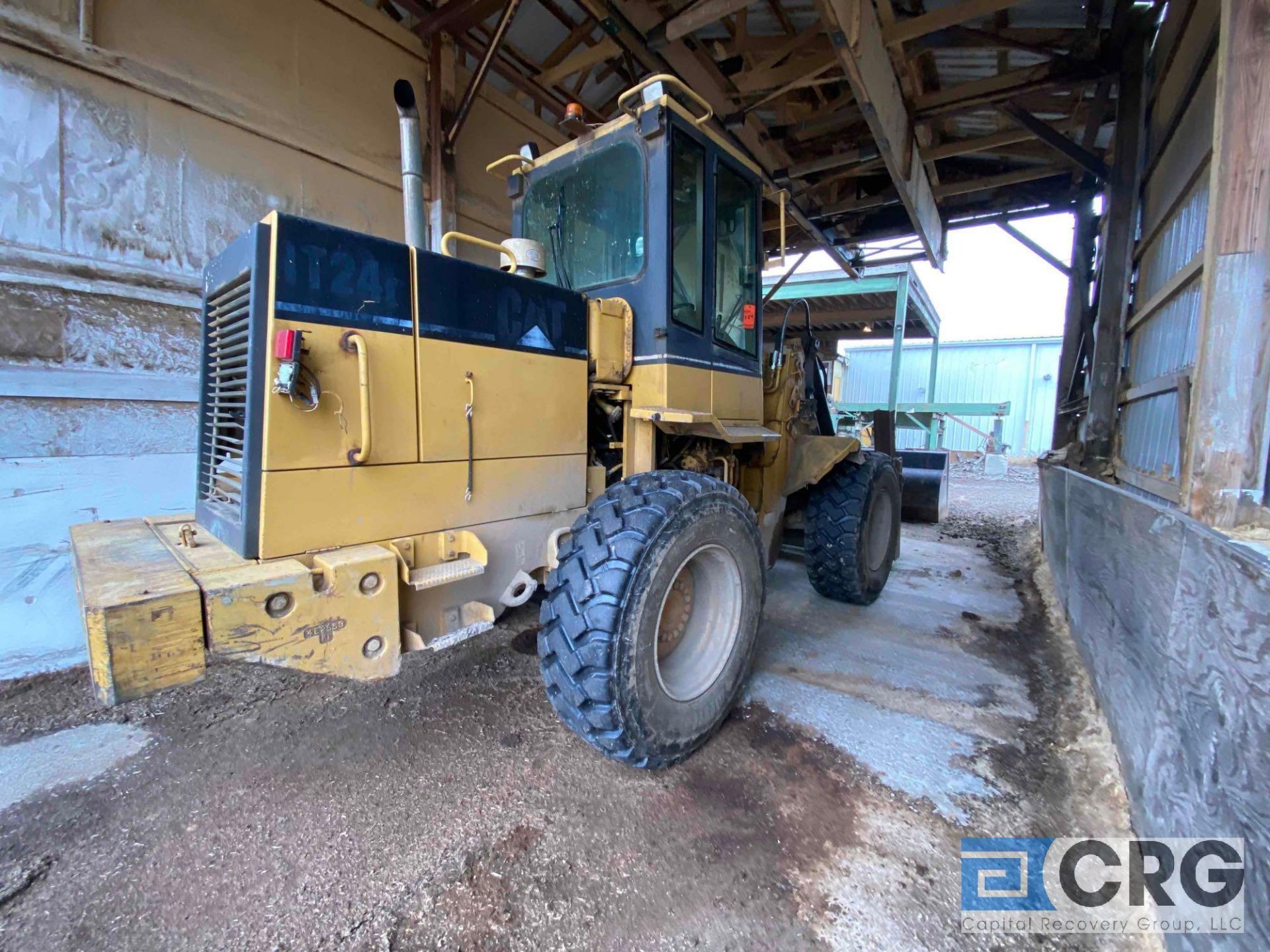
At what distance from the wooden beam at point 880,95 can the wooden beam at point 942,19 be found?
0.09m

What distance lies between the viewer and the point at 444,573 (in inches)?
74.8

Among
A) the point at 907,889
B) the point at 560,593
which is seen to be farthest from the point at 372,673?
the point at 907,889

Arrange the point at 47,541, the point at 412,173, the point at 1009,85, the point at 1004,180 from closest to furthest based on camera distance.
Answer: the point at 412,173 → the point at 47,541 → the point at 1009,85 → the point at 1004,180

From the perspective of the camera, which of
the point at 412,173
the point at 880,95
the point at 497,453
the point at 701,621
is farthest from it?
the point at 880,95

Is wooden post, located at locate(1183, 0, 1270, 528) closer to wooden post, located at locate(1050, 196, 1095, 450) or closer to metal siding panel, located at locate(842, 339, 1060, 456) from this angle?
wooden post, located at locate(1050, 196, 1095, 450)

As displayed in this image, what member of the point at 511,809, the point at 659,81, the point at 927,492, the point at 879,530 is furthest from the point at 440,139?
the point at 927,492

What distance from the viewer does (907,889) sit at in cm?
166

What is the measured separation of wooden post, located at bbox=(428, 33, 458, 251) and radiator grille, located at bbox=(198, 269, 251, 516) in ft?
9.69

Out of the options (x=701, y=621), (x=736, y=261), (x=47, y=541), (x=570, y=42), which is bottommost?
(x=701, y=621)

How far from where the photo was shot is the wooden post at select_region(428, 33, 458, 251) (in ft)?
14.8

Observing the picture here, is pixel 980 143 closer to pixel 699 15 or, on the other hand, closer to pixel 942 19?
pixel 942 19

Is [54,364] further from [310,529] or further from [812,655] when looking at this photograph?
[812,655]

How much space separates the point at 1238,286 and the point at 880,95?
2.42 m

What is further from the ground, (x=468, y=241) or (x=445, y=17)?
(x=445, y=17)
